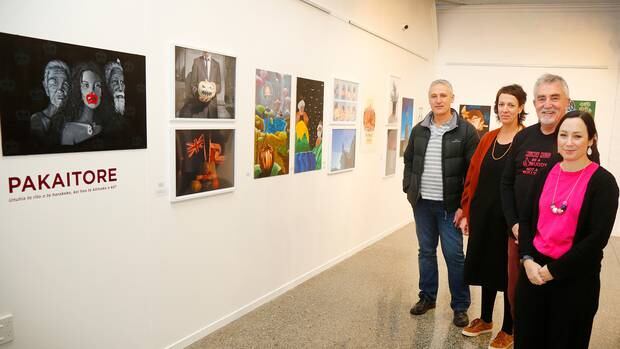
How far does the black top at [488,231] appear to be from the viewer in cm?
321

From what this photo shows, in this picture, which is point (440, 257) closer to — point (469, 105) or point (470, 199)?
point (470, 199)

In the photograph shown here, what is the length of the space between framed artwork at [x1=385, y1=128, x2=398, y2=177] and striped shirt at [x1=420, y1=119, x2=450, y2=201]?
8.87ft

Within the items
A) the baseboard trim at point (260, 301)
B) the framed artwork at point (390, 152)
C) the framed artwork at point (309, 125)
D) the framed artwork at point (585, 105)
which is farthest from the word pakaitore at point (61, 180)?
the framed artwork at point (585, 105)

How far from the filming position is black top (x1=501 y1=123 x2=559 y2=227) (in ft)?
9.07

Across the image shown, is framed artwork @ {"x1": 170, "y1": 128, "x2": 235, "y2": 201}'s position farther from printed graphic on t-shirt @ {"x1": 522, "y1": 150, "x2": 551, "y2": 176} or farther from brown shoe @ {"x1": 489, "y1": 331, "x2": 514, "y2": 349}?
brown shoe @ {"x1": 489, "y1": 331, "x2": 514, "y2": 349}

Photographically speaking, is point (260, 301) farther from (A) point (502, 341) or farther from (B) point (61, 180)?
(B) point (61, 180)

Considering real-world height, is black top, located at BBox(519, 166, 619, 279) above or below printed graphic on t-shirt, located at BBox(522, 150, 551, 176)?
below

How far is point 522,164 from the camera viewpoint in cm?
286

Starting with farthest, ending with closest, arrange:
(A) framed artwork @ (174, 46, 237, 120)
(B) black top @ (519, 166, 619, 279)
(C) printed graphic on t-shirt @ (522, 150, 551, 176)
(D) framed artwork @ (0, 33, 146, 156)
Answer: (A) framed artwork @ (174, 46, 237, 120)
(C) printed graphic on t-shirt @ (522, 150, 551, 176)
(B) black top @ (519, 166, 619, 279)
(D) framed artwork @ (0, 33, 146, 156)

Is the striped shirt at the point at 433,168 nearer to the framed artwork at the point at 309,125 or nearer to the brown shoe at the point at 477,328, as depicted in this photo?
the brown shoe at the point at 477,328

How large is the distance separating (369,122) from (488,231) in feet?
9.03

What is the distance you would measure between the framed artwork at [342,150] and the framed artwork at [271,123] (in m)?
0.92

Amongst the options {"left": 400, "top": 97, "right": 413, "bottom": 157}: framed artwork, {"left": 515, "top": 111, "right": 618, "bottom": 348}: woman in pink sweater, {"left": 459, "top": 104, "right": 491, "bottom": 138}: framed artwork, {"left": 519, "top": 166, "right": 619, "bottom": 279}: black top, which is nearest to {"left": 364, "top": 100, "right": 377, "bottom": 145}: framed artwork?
{"left": 400, "top": 97, "right": 413, "bottom": 157}: framed artwork

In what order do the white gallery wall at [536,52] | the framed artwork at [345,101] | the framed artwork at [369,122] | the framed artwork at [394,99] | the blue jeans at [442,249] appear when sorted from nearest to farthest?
the blue jeans at [442,249], the framed artwork at [345,101], the framed artwork at [369,122], the framed artwork at [394,99], the white gallery wall at [536,52]
